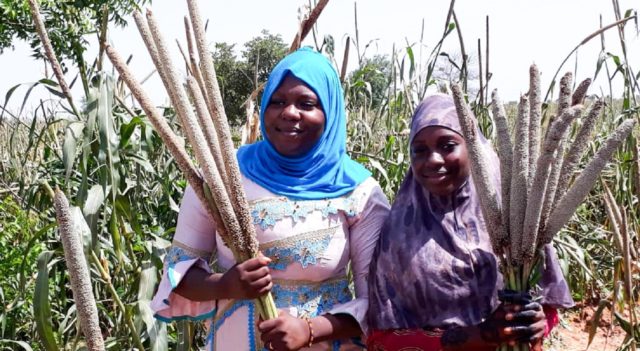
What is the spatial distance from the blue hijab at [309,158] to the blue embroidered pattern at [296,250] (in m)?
0.09

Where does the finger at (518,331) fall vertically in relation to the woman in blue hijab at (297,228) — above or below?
below

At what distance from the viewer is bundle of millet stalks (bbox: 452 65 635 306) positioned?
99 cm

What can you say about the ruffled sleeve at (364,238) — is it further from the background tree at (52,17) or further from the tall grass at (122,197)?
the background tree at (52,17)

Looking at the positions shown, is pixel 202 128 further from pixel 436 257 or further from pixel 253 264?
pixel 436 257

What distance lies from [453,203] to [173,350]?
76.0 inches

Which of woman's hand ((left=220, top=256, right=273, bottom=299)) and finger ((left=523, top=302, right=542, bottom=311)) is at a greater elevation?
woman's hand ((left=220, top=256, right=273, bottom=299))

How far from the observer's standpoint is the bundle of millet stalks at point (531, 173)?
0.99m

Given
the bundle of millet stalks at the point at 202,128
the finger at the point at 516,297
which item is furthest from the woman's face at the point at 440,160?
the bundle of millet stalks at the point at 202,128

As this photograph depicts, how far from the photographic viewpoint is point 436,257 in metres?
1.38

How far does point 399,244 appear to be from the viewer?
142 centimetres

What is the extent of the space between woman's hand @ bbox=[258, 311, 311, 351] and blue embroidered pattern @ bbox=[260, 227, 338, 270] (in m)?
0.17

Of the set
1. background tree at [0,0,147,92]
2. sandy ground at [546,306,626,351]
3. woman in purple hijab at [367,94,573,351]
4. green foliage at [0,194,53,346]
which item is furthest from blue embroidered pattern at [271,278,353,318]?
background tree at [0,0,147,92]

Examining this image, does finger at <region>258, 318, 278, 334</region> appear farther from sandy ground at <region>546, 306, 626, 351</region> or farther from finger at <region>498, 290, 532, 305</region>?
sandy ground at <region>546, 306, 626, 351</region>

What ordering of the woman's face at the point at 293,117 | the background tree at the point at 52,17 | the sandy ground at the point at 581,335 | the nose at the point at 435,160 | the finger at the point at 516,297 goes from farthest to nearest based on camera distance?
the background tree at the point at 52,17 < the sandy ground at the point at 581,335 < the woman's face at the point at 293,117 < the nose at the point at 435,160 < the finger at the point at 516,297
